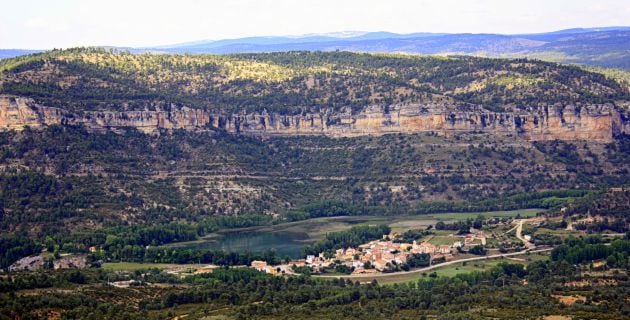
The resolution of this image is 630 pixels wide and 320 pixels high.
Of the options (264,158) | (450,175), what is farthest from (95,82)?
(450,175)

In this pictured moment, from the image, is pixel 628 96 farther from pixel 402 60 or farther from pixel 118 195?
pixel 118 195

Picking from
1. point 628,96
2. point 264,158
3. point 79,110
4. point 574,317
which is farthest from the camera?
point 628,96

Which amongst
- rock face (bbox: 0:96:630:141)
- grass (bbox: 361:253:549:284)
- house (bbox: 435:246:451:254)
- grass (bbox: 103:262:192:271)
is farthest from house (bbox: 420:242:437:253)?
rock face (bbox: 0:96:630:141)

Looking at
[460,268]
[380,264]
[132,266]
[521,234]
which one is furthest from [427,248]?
[132,266]

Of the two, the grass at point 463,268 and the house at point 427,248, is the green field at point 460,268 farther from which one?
the house at point 427,248

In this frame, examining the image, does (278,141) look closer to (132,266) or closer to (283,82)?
(283,82)

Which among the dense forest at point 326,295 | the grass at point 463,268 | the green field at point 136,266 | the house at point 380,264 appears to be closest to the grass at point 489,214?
the grass at point 463,268

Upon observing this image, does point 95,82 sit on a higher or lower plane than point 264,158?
higher
